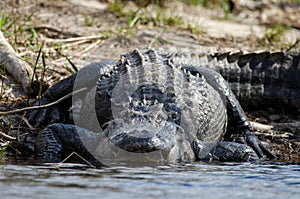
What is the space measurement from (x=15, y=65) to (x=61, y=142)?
1961mm

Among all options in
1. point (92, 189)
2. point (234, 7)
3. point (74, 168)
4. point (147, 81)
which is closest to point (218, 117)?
point (147, 81)

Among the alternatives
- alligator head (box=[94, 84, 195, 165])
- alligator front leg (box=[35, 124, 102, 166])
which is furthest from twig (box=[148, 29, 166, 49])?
alligator front leg (box=[35, 124, 102, 166])

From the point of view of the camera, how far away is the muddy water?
4180mm

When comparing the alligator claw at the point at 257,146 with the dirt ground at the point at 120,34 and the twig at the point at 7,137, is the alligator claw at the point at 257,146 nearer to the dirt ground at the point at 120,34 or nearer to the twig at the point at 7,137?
the dirt ground at the point at 120,34

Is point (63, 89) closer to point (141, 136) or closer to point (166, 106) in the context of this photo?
point (166, 106)

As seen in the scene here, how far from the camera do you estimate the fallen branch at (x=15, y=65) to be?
23.7 ft

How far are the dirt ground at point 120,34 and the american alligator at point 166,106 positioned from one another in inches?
10.5

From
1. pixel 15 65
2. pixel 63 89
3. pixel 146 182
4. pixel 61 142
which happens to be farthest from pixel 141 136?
pixel 15 65

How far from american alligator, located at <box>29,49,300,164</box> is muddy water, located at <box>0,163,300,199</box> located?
0.86ft

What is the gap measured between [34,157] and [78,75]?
4.81ft

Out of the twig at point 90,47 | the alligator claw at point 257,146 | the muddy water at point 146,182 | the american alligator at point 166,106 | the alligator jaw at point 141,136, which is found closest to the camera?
the muddy water at point 146,182

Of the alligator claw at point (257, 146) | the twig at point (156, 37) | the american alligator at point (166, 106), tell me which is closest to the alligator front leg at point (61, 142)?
the american alligator at point (166, 106)

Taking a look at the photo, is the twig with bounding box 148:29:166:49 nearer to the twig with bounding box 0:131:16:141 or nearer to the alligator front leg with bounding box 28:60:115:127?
the alligator front leg with bounding box 28:60:115:127

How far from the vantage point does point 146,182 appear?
454 centimetres
